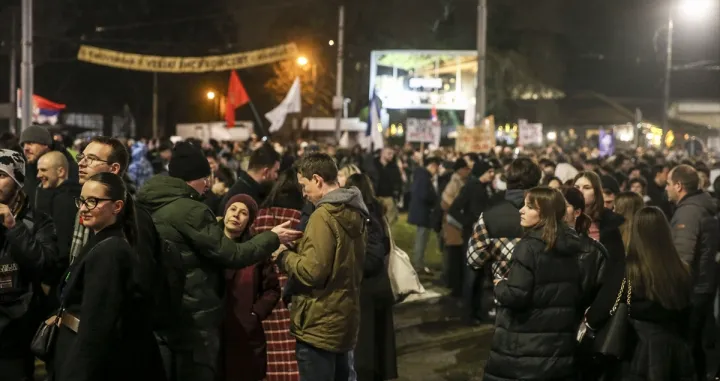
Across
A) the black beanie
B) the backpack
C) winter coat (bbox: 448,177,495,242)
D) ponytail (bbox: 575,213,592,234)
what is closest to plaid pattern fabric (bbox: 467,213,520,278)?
ponytail (bbox: 575,213,592,234)

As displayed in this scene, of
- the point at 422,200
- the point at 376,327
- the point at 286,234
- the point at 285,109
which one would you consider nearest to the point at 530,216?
the point at 286,234

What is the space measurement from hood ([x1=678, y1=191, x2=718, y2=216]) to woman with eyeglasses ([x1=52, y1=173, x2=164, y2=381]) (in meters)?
5.44

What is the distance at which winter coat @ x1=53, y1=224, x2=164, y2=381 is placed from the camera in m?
3.65

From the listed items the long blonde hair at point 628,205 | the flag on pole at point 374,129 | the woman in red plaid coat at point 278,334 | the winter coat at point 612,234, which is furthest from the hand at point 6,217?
the flag on pole at point 374,129

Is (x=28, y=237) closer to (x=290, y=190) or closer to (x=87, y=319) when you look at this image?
(x=87, y=319)

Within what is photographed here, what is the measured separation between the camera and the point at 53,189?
641 centimetres

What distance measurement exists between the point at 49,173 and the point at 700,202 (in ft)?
18.4

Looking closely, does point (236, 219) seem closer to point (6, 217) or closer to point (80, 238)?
point (80, 238)

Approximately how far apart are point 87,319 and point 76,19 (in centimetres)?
4139

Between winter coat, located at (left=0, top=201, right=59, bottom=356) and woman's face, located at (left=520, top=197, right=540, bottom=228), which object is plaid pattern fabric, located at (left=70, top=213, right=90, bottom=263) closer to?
winter coat, located at (left=0, top=201, right=59, bottom=356)

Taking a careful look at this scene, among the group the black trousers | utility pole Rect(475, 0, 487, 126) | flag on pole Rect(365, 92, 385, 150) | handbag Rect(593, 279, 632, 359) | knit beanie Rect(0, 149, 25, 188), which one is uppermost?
utility pole Rect(475, 0, 487, 126)

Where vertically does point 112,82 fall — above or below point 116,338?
above

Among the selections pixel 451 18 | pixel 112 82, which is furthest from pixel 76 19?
pixel 451 18

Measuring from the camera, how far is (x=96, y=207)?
387cm
